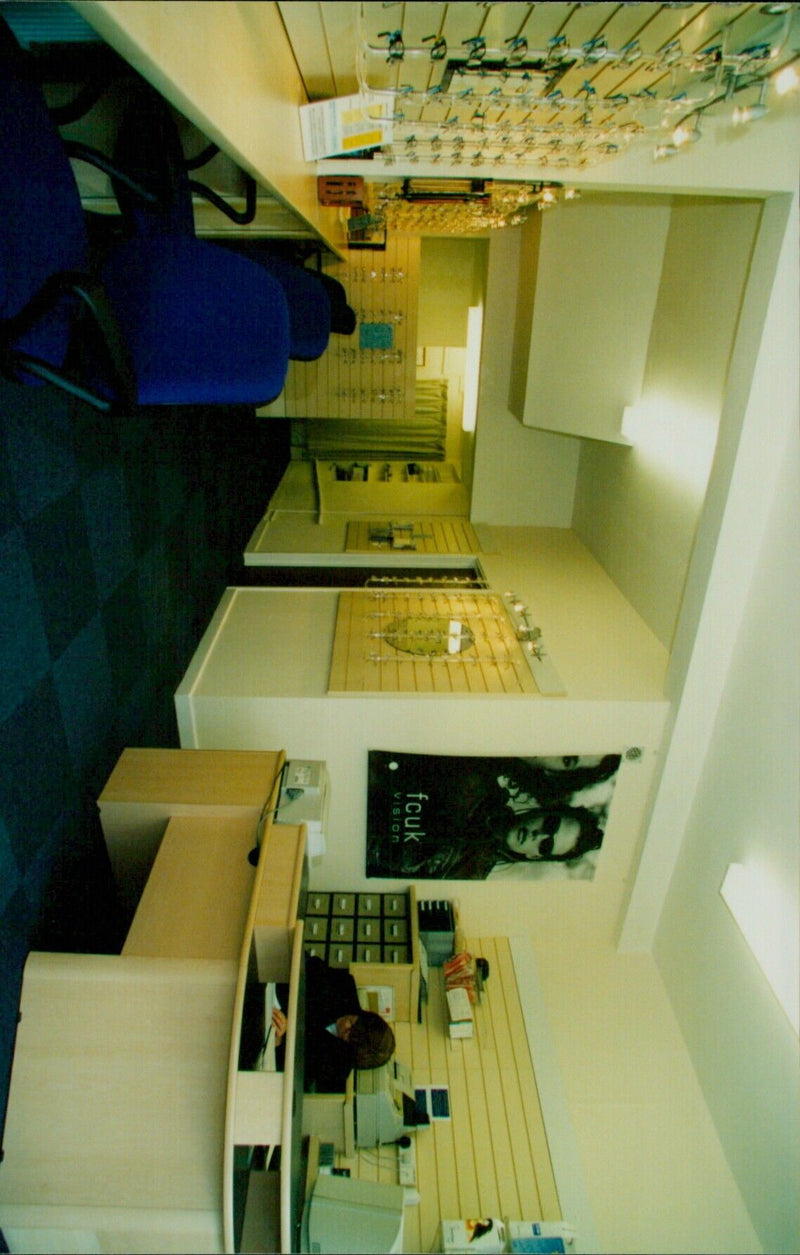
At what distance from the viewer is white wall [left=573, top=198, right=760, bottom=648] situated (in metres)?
2.48

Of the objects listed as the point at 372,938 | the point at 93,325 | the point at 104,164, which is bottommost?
the point at 372,938

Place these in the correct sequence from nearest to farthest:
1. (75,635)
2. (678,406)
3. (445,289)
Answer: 1. (75,635)
2. (678,406)
3. (445,289)

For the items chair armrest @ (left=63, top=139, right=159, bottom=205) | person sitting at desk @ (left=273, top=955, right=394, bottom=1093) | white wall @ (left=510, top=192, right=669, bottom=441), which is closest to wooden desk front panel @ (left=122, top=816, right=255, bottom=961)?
person sitting at desk @ (left=273, top=955, right=394, bottom=1093)

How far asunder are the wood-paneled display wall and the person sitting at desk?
3.40m

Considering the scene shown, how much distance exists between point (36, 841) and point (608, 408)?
9.58 feet

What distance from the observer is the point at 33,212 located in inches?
39.7

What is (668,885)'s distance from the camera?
10.1ft

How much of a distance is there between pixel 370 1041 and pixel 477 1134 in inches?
21.3

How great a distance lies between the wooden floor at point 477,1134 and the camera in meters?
2.31

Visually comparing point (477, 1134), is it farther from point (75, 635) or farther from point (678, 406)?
point (678, 406)

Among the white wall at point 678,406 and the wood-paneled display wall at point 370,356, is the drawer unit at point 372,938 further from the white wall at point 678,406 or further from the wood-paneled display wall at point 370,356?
the wood-paneled display wall at point 370,356

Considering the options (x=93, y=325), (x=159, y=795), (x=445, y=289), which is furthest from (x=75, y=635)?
(x=445, y=289)

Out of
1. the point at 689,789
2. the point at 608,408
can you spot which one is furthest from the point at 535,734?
the point at 608,408

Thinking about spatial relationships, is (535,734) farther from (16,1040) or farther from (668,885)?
(16,1040)
